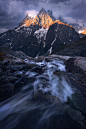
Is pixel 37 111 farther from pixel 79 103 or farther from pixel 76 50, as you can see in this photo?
pixel 76 50

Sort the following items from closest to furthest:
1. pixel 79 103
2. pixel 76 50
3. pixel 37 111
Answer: pixel 79 103, pixel 37 111, pixel 76 50

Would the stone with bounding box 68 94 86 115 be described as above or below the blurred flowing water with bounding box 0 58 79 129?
above

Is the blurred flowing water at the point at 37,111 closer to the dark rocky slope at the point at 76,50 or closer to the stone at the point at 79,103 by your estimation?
the stone at the point at 79,103

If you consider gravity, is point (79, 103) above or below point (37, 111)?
above

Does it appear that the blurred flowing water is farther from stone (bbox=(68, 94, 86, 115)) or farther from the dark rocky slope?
the dark rocky slope

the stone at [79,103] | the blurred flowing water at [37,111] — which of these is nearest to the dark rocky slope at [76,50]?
the blurred flowing water at [37,111]

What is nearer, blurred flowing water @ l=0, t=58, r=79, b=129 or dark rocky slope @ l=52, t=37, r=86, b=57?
blurred flowing water @ l=0, t=58, r=79, b=129

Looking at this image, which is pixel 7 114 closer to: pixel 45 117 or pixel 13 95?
pixel 13 95

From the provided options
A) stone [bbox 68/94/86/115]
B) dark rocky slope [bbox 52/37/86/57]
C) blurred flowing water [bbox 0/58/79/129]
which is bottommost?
blurred flowing water [bbox 0/58/79/129]

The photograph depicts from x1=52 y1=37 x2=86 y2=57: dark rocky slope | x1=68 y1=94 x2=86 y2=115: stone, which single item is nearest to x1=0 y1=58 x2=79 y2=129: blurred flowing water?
x1=68 y1=94 x2=86 y2=115: stone

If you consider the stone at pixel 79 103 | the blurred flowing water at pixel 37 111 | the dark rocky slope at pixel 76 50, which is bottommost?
A: the blurred flowing water at pixel 37 111

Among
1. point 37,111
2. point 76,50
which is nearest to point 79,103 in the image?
point 37,111

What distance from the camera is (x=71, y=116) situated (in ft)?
10.9

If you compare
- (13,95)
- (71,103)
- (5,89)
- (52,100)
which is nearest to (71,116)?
(71,103)
